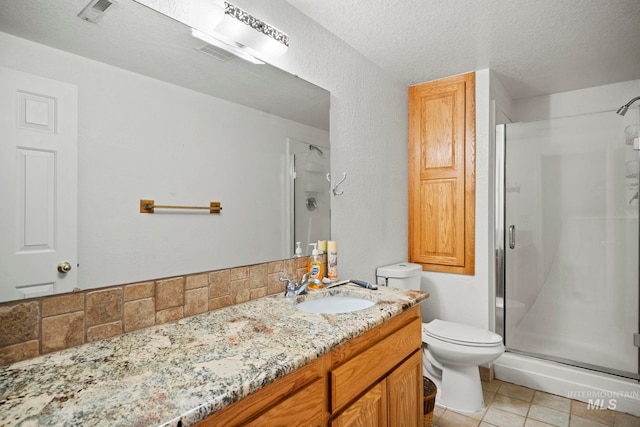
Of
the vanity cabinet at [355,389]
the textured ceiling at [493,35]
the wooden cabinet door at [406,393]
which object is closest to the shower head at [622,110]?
the textured ceiling at [493,35]

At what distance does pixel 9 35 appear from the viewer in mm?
875

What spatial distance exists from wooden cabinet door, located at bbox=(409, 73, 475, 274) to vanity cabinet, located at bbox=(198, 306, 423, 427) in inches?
47.3

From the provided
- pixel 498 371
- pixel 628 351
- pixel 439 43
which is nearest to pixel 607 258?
pixel 628 351

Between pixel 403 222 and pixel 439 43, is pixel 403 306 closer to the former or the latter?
pixel 403 222

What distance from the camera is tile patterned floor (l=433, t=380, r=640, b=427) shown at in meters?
2.00

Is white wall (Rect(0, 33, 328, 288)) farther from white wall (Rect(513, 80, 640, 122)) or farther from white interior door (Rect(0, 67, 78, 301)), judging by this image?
white wall (Rect(513, 80, 640, 122))

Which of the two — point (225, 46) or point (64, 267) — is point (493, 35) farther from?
point (64, 267)

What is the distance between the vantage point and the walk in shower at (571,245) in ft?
7.43

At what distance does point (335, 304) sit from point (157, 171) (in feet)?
3.26

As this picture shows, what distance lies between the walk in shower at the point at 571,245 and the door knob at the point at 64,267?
8.67ft

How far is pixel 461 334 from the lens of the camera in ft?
7.01

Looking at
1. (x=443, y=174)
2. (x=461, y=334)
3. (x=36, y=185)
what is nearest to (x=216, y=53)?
(x=36, y=185)

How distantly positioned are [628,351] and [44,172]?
326cm

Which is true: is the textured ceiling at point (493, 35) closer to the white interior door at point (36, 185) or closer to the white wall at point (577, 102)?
the white wall at point (577, 102)
